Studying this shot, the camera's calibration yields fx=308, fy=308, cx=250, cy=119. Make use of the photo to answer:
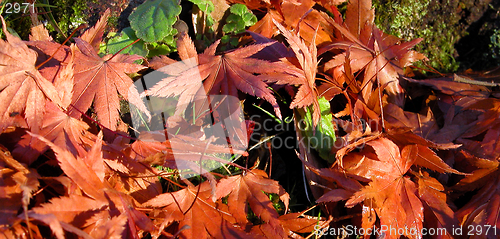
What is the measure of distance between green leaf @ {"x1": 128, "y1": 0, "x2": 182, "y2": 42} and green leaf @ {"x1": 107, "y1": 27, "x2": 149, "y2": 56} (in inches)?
2.0

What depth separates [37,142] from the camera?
102 cm

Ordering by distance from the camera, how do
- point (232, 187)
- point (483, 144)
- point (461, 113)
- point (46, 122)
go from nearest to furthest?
point (46, 122), point (232, 187), point (483, 144), point (461, 113)

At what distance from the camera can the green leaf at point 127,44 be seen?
139 cm

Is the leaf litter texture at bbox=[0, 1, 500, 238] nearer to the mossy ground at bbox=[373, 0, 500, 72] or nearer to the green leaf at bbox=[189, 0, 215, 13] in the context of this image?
the green leaf at bbox=[189, 0, 215, 13]

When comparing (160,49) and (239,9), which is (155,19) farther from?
(239,9)

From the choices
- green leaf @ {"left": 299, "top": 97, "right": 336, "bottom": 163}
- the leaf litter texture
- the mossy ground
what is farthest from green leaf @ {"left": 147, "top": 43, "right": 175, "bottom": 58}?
the mossy ground

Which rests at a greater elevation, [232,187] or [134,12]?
[134,12]

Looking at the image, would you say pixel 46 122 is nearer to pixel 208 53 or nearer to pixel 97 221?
pixel 97 221

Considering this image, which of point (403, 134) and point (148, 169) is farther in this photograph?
point (403, 134)

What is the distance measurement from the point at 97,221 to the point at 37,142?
352mm

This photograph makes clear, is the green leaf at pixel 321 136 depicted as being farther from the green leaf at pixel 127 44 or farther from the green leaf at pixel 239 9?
the green leaf at pixel 127 44

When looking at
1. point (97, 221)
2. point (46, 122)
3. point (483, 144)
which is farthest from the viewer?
point (483, 144)

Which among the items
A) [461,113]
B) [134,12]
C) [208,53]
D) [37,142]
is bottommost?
[37,142]

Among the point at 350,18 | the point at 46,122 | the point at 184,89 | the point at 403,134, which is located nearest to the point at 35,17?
the point at 46,122
